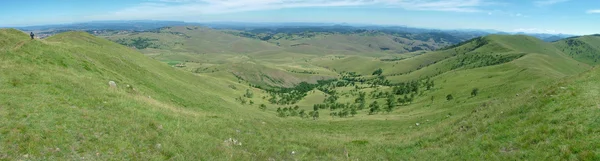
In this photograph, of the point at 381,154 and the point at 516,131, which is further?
the point at 381,154

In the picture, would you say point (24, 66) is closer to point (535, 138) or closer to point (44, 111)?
point (44, 111)

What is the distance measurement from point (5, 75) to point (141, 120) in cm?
1659

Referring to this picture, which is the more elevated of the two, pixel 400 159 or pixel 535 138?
pixel 535 138

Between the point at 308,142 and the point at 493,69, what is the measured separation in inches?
5187

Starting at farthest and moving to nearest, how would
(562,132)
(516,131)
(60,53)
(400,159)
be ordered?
(60,53) → (400,159) → (516,131) → (562,132)

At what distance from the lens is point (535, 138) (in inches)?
825

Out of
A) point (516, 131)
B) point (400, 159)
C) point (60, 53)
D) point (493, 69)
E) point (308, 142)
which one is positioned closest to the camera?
point (516, 131)

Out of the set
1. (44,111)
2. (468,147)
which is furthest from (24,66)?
(468,147)

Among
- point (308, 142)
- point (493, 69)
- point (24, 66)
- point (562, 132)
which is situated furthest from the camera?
point (493, 69)

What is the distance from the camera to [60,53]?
47.5 m

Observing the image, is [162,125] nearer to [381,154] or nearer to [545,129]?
[381,154]

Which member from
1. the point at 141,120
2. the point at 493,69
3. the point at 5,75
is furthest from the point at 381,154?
the point at 493,69

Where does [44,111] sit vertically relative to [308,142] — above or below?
above

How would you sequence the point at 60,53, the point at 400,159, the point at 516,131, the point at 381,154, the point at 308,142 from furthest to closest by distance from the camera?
the point at 60,53
the point at 308,142
the point at 381,154
the point at 400,159
the point at 516,131
